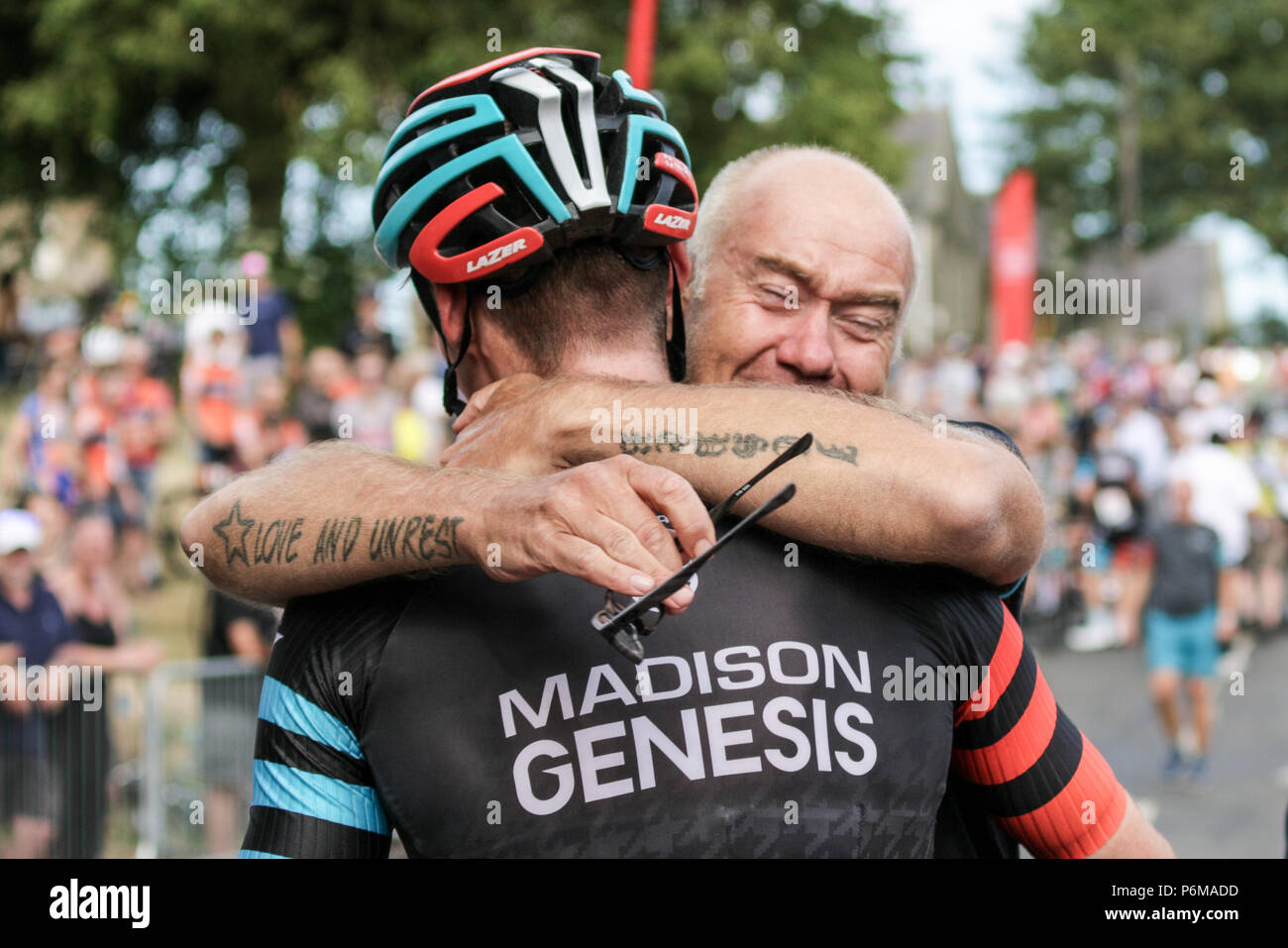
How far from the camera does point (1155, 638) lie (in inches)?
434

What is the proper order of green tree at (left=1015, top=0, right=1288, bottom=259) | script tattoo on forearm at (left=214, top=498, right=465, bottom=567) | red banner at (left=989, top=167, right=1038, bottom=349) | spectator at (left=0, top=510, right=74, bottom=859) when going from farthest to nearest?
green tree at (left=1015, top=0, right=1288, bottom=259) < red banner at (left=989, top=167, right=1038, bottom=349) < spectator at (left=0, top=510, right=74, bottom=859) < script tattoo on forearm at (left=214, top=498, right=465, bottom=567)

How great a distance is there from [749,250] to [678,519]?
1179mm

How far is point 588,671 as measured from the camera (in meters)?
1.77

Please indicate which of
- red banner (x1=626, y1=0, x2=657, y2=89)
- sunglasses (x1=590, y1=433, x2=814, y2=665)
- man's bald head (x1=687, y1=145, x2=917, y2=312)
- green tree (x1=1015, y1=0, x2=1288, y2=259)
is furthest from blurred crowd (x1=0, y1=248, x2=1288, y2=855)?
green tree (x1=1015, y1=0, x2=1288, y2=259)

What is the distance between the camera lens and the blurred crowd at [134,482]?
24.5 feet

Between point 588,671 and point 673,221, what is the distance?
0.65 m

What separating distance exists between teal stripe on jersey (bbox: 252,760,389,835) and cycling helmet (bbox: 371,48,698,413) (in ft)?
2.11

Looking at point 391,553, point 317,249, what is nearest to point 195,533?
point 391,553

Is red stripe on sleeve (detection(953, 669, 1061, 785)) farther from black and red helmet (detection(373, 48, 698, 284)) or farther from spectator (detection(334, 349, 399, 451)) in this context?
spectator (detection(334, 349, 399, 451))

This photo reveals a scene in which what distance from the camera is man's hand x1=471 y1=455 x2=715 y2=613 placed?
4.95 ft

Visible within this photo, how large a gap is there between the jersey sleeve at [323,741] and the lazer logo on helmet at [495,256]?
46 cm

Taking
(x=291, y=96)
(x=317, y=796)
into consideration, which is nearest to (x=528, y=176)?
(x=317, y=796)

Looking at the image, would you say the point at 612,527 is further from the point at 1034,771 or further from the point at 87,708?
the point at 87,708
